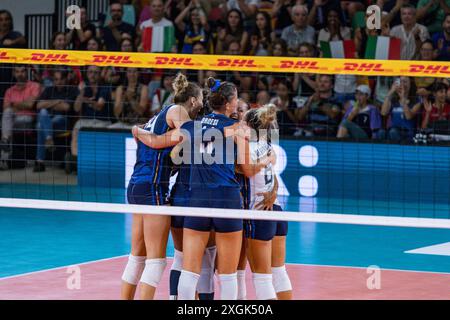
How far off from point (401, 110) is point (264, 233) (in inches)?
318

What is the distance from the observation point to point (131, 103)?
16562mm

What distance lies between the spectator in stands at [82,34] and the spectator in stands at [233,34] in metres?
2.41

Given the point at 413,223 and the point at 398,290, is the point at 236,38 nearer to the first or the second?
the point at 398,290

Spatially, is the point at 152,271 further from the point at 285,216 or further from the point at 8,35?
the point at 8,35

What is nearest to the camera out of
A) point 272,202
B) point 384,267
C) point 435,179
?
point 272,202

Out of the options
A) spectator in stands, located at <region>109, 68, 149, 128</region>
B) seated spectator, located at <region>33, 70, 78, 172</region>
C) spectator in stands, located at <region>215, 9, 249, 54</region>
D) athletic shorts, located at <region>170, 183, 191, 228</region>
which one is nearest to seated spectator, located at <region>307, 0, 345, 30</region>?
spectator in stands, located at <region>215, 9, 249, 54</region>

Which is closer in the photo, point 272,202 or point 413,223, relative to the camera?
point 413,223

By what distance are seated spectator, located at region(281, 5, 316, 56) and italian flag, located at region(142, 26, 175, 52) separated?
6.62ft

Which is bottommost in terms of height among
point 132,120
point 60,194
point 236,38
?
point 60,194

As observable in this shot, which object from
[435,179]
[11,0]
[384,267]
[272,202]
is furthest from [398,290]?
[11,0]

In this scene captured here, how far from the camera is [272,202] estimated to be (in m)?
8.30

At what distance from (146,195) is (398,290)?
9.41 feet

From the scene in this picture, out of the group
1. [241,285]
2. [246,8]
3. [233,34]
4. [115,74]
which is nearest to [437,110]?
[233,34]

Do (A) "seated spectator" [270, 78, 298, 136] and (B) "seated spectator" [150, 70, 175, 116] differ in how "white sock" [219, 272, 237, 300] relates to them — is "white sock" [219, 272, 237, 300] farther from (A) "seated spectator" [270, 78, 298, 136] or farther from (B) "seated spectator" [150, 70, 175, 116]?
(B) "seated spectator" [150, 70, 175, 116]
